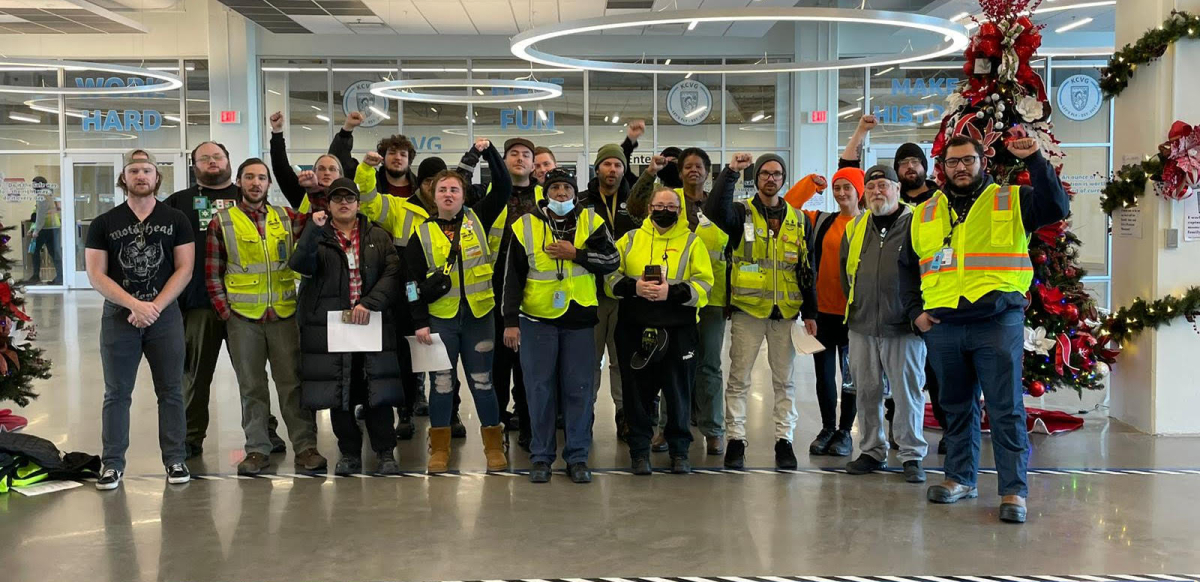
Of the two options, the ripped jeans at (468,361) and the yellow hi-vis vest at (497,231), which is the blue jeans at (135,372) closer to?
the ripped jeans at (468,361)

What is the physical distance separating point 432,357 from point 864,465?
2176 millimetres

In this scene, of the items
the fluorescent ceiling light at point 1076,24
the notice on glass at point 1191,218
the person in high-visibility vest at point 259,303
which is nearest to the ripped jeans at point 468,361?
the person in high-visibility vest at point 259,303

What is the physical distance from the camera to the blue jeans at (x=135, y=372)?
→ 4.89 m

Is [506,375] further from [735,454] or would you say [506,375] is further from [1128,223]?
[1128,223]

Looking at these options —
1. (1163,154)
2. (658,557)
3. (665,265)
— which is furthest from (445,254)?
(1163,154)

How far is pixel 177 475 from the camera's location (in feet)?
16.6

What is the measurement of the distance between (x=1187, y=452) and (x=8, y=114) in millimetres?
19020

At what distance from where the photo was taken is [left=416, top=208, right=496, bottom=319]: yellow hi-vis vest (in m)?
5.21

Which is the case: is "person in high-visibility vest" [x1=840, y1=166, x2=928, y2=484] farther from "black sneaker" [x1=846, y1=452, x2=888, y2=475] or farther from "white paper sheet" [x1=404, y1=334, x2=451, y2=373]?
"white paper sheet" [x1=404, y1=334, x2=451, y2=373]

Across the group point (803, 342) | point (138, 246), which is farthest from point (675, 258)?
point (138, 246)

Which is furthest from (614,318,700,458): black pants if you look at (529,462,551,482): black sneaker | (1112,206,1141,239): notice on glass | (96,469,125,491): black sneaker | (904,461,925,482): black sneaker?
(1112,206,1141,239): notice on glass

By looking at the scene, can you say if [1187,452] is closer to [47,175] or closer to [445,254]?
[445,254]

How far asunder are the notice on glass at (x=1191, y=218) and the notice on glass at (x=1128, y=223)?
244 mm

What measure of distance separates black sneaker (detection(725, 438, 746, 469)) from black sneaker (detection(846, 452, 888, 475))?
0.52 meters
